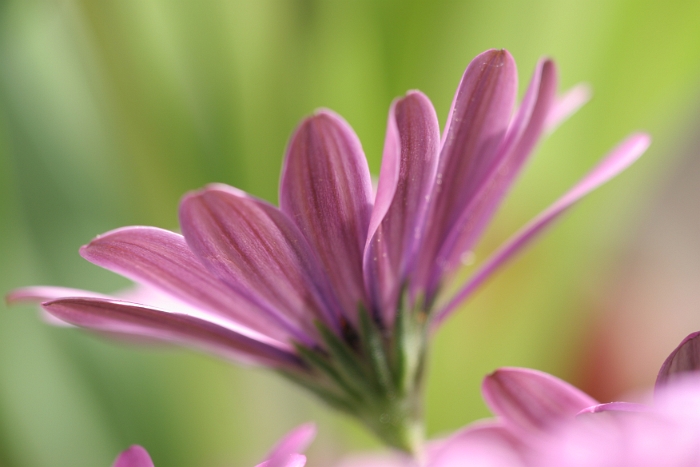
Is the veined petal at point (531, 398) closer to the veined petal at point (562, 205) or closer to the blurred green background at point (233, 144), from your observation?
the veined petal at point (562, 205)

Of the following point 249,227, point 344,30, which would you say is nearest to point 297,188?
point 249,227

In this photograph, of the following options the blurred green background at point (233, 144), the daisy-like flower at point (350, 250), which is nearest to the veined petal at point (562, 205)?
the daisy-like flower at point (350, 250)

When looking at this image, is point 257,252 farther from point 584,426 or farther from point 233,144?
point 233,144

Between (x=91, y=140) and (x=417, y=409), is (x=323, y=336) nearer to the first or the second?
(x=417, y=409)

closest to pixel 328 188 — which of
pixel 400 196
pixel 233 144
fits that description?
pixel 400 196

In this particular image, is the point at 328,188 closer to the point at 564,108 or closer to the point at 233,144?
the point at 564,108

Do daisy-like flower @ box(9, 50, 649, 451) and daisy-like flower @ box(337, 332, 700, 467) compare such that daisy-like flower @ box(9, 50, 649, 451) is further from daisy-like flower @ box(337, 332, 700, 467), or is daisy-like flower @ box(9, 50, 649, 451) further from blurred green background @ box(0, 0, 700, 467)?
blurred green background @ box(0, 0, 700, 467)

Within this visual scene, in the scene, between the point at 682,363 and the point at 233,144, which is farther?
the point at 233,144

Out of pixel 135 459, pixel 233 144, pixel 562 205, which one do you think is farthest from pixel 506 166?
pixel 233 144

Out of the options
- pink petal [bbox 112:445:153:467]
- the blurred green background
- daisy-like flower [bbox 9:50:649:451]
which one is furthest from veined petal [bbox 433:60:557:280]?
the blurred green background
